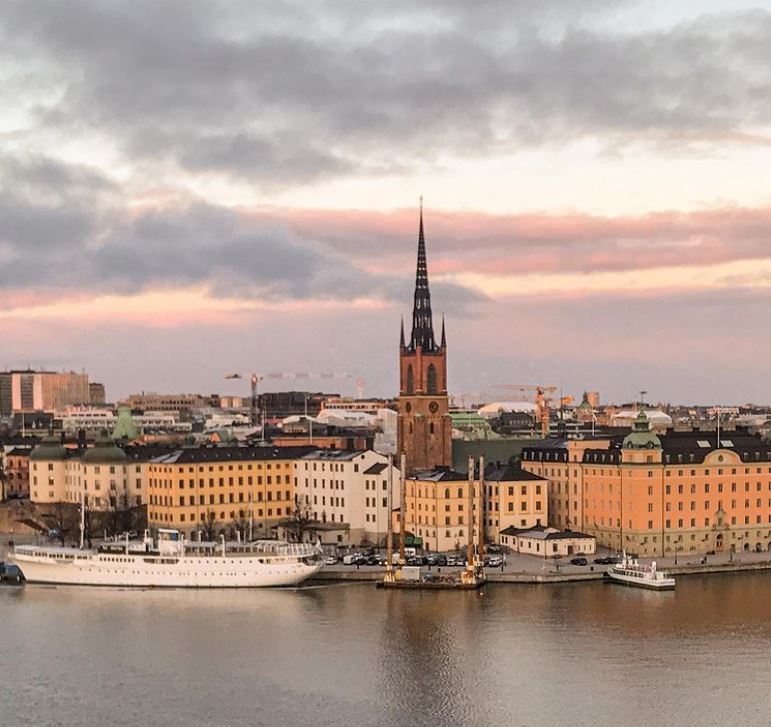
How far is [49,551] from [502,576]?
16552 mm

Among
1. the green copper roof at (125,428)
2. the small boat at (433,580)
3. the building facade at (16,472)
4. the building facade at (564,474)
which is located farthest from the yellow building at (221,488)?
the green copper roof at (125,428)

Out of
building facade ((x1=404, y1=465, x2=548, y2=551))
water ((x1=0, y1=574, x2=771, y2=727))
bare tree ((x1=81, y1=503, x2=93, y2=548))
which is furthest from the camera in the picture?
bare tree ((x1=81, y1=503, x2=93, y2=548))

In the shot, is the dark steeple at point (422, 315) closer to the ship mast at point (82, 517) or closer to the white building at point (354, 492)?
the white building at point (354, 492)

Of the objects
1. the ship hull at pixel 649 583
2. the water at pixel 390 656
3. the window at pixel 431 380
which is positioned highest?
the window at pixel 431 380

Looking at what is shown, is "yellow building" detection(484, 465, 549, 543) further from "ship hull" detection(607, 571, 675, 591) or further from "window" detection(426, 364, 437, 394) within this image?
"window" detection(426, 364, 437, 394)

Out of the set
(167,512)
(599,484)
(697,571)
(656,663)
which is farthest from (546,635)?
(167,512)

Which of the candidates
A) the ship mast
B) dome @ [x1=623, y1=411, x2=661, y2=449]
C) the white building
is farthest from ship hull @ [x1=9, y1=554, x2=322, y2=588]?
dome @ [x1=623, y1=411, x2=661, y2=449]

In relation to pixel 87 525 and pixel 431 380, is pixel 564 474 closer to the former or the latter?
pixel 431 380

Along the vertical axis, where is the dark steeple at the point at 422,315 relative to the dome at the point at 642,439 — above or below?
above

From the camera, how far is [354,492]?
72000mm

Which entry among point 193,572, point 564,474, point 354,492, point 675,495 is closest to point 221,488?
point 354,492

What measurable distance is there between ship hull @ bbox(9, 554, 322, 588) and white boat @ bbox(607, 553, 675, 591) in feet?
34.4

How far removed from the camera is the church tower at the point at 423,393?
7969cm

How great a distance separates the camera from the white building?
71.3 meters
